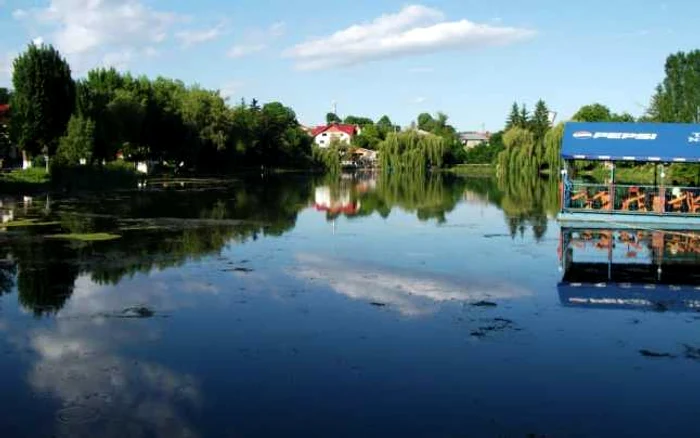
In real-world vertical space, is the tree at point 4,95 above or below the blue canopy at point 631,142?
above

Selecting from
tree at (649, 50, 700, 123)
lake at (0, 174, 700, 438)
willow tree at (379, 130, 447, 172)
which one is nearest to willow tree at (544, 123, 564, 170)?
tree at (649, 50, 700, 123)

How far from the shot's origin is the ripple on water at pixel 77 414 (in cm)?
809

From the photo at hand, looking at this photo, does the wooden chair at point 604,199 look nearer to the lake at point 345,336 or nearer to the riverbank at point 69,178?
the lake at point 345,336

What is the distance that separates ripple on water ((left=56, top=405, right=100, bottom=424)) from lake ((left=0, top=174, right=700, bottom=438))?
0.9 inches

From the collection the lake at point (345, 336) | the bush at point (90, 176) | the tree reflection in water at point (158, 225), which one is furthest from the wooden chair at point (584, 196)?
the bush at point (90, 176)

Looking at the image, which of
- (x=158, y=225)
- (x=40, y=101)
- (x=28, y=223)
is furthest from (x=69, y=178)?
(x=158, y=225)

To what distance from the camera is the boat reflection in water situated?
15.1m

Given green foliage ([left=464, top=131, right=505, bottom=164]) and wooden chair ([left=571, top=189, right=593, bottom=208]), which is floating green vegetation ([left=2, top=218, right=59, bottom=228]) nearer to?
wooden chair ([left=571, top=189, right=593, bottom=208])

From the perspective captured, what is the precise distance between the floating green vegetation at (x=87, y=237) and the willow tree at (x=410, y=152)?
83962 millimetres

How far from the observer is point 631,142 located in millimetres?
29828

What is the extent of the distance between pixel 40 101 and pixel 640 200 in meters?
45.2

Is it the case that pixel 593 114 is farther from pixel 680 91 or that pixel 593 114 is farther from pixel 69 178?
pixel 69 178

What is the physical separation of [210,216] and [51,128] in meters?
30.9

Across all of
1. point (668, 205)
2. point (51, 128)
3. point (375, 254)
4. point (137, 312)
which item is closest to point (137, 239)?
point (375, 254)
